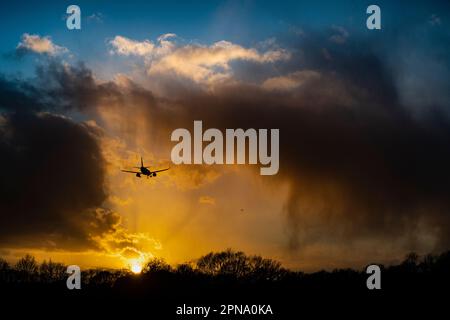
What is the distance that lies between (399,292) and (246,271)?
47.1 meters

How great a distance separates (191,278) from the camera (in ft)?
411

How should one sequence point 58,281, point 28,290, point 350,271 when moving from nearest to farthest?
1. point 28,290
2. point 350,271
3. point 58,281

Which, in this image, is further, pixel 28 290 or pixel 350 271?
pixel 350 271
